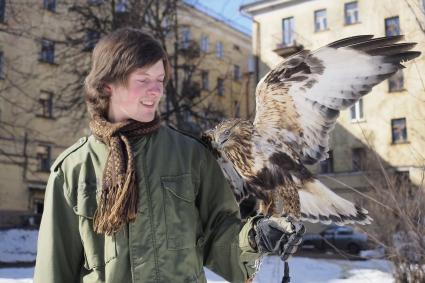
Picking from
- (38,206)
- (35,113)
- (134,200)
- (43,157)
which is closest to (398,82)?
(134,200)

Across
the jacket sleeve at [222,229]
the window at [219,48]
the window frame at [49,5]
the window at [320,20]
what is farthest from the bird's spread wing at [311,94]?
the window at [219,48]

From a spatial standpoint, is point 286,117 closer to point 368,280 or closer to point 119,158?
point 119,158

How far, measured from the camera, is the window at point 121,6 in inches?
542

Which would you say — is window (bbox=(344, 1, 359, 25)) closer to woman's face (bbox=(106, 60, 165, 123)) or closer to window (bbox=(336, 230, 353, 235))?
window (bbox=(336, 230, 353, 235))

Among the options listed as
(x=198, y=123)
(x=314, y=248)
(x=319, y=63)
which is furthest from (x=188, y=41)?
(x=319, y=63)

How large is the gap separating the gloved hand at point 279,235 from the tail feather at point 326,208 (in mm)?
474

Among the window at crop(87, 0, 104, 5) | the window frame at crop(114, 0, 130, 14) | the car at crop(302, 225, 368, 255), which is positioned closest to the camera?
the window frame at crop(114, 0, 130, 14)

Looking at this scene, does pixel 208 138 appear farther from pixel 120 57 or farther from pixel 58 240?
pixel 58 240

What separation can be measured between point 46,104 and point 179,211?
2279 centimetres

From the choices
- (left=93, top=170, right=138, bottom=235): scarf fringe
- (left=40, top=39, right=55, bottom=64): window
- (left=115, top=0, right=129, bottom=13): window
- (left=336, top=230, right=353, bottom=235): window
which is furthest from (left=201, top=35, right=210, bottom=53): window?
(left=93, top=170, right=138, bottom=235): scarf fringe

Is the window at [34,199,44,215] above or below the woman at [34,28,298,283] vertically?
below

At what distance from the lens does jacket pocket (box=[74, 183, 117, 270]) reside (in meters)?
1.75

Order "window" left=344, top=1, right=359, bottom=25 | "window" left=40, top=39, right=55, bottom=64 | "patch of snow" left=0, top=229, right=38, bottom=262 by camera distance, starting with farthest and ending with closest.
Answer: "window" left=40, top=39, right=55, bottom=64, "patch of snow" left=0, top=229, right=38, bottom=262, "window" left=344, top=1, right=359, bottom=25

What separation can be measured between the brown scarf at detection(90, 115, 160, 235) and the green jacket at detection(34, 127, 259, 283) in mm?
53
